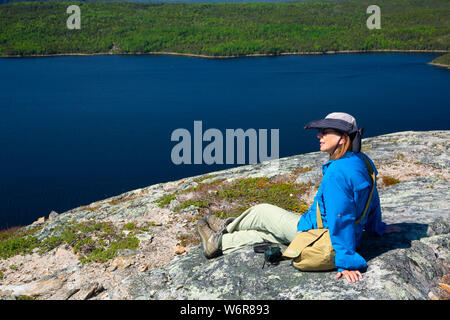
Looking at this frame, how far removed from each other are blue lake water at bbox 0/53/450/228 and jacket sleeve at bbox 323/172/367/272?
40715 mm

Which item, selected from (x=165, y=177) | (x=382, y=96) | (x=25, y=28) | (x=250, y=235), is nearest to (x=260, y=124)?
(x=165, y=177)

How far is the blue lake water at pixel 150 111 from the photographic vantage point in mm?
51438

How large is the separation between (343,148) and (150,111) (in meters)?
75.9

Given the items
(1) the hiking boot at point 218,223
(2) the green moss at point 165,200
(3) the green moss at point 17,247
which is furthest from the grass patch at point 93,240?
(1) the hiking boot at point 218,223

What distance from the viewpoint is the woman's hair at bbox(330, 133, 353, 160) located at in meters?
6.30

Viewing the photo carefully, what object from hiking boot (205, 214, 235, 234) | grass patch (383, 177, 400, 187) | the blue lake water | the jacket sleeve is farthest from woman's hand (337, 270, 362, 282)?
the blue lake water

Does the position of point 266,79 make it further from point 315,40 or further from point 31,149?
point 315,40

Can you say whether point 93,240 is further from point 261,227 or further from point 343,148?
point 343,148

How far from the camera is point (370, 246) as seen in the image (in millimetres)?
7258

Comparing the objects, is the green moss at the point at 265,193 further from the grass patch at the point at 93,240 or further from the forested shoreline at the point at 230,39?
the forested shoreline at the point at 230,39

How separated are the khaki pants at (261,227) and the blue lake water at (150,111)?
38.3 m

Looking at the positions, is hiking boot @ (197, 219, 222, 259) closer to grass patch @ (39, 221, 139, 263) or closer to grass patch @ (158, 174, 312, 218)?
grass patch @ (39, 221, 139, 263)

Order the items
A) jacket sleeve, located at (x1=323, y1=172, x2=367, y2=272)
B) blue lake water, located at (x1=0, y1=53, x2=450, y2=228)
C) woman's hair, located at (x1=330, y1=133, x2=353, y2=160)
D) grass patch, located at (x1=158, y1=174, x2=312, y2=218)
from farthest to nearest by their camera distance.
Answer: blue lake water, located at (x1=0, y1=53, x2=450, y2=228)
grass patch, located at (x1=158, y1=174, x2=312, y2=218)
woman's hair, located at (x1=330, y1=133, x2=353, y2=160)
jacket sleeve, located at (x1=323, y1=172, x2=367, y2=272)

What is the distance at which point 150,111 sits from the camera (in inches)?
3150
